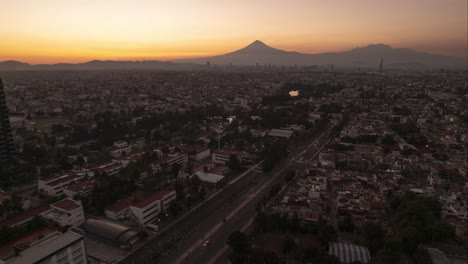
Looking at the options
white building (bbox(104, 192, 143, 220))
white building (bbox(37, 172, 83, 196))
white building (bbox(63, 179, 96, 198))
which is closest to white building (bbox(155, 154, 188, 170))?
white building (bbox(63, 179, 96, 198))

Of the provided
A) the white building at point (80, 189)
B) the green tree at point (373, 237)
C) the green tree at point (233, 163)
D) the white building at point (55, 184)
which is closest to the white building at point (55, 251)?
the white building at point (80, 189)

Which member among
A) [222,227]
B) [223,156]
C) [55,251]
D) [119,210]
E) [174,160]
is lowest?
[222,227]

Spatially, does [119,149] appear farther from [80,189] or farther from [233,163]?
[233,163]

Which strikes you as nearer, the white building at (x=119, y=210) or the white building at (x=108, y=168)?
the white building at (x=119, y=210)

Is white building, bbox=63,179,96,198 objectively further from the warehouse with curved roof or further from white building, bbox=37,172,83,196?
the warehouse with curved roof

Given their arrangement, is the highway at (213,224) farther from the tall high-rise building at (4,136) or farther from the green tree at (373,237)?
the tall high-rise building at (4,136)

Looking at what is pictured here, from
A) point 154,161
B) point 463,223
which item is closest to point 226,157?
point 154,161

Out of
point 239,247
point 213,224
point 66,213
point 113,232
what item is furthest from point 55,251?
point 213,224
